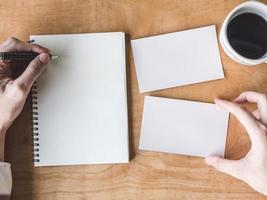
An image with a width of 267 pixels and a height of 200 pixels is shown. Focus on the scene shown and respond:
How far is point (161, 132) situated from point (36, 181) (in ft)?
0.87

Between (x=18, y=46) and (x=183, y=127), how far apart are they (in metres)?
0.36

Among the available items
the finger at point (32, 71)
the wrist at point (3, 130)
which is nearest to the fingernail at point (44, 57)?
the finger at point (32, 71)

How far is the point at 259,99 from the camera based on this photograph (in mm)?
826

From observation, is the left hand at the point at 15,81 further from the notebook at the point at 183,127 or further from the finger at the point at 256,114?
the finger at the point at 256,114

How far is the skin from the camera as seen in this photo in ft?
2.62

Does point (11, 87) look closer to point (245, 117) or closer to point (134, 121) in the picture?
point (134, 121)

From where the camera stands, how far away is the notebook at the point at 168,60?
87cm

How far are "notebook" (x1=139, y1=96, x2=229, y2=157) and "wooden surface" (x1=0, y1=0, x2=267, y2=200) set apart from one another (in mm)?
14

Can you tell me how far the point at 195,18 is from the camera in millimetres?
873

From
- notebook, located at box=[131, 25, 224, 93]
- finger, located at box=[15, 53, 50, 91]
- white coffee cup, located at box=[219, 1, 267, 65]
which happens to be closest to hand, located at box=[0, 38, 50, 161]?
finger, located at box=[15, 53, 50, 91]

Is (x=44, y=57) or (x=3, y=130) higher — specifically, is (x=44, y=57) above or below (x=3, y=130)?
above

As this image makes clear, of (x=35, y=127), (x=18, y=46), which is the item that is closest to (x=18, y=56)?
(x=18, y=46)

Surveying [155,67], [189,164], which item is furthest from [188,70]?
[189,164]

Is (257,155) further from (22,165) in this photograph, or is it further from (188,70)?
(22,165)
